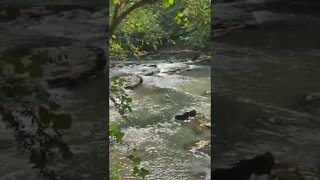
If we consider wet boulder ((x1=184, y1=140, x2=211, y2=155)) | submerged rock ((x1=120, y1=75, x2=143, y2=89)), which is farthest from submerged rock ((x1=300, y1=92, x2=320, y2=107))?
submerged rock ((x1=120, y1=75, x2=143, y2=89))

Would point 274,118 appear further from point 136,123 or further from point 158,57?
point 158,57

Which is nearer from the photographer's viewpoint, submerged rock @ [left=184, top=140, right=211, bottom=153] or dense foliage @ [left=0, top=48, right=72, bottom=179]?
dense foliage @ [left=0, top=48, right=72, bottom=179]

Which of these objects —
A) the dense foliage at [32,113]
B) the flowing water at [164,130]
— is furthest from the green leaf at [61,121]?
the flowing water at [164,130]

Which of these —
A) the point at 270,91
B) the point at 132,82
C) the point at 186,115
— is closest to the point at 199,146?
the point at 186,115

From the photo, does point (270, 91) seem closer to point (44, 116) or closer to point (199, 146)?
point (44, 116)

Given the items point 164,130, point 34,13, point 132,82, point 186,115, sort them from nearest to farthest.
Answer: point 34,13, point 164,130, point 186,115, point 132,82

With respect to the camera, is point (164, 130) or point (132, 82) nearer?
point (164, 130)

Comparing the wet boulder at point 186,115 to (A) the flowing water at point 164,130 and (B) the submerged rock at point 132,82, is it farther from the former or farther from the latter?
(B) the submerged rock at point 132,82

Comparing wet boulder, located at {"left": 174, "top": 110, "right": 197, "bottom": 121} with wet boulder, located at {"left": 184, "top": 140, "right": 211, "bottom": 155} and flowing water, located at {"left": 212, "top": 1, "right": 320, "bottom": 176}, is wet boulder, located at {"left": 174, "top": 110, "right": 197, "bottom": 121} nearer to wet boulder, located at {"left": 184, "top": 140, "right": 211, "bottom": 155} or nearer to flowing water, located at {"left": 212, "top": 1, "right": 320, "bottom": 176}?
wet boulder, located at {"left": 184, "top": 140, "right": 211, "bottom": 155}

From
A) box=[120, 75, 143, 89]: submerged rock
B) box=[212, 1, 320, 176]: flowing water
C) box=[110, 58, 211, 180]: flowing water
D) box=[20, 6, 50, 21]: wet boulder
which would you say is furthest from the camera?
box=[120, 75, 143, 89]: submerged rock

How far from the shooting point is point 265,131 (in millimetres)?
1407

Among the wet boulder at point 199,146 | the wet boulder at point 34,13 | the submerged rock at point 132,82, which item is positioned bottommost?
the wet boulder at point 199,146

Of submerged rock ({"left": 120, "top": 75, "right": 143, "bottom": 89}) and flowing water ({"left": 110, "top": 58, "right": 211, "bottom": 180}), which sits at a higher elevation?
submerged rock ({"left": 120, "top": 75, "right": 143, "bottom": 89})

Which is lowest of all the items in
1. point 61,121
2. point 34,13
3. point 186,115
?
point 186,115
